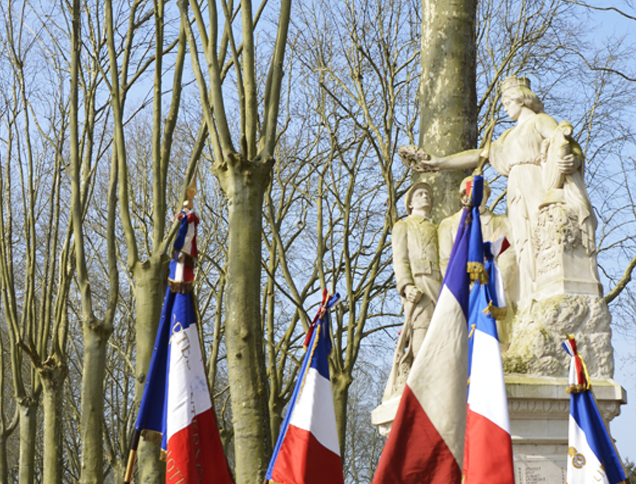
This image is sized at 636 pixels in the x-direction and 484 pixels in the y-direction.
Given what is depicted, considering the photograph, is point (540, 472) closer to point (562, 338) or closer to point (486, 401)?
point (562, 338)

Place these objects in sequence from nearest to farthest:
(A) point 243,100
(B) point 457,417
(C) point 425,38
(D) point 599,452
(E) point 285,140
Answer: (B) point 457,417 → (D) point 599,452 → (A) point 243,100 → (C) point 425,38 → (E) point 285,140

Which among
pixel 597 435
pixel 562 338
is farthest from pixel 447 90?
pixel 597 435

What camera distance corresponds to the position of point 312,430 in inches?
210

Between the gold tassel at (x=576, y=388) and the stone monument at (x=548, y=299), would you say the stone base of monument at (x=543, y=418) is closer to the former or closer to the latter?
the stone monument at (x=548, y=299)

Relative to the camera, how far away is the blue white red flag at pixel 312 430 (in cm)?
525

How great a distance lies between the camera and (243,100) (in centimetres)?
746

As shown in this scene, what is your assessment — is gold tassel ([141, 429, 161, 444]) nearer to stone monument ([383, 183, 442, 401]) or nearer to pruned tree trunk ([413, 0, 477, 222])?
stone monument ([383, 183, 442, 401])

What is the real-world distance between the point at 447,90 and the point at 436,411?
5.13 meters

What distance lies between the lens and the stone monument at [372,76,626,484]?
523 cm

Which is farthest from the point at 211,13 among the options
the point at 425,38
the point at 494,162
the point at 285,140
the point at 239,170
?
the point at 285,140

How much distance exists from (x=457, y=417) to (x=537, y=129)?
8.91 feet

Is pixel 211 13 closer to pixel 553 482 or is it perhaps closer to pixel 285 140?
pixel 553 482

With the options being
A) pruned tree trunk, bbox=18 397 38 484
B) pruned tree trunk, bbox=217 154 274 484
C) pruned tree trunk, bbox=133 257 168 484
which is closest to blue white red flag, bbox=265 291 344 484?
pruned tree trunk, bbox=217 154 274 484

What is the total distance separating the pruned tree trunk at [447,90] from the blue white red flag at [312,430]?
289 centimetres
